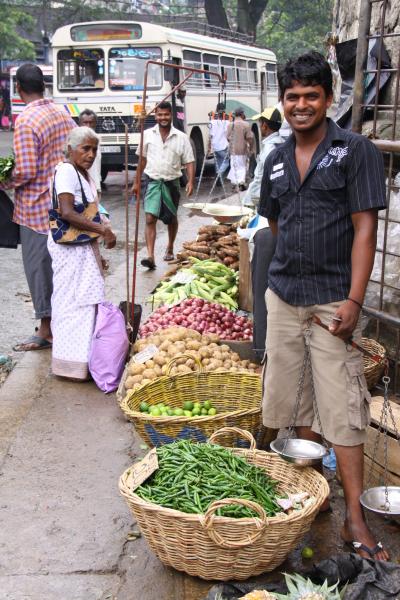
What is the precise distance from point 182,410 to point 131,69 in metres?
12.7

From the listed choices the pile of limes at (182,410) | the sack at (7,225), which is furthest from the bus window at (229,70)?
the pile of limes at (182,410)

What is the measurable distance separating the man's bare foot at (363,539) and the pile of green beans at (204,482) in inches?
12.5

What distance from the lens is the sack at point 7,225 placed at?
5898 mm

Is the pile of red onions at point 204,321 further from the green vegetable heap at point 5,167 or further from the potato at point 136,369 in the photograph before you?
the green vegetable heap at point 5,167

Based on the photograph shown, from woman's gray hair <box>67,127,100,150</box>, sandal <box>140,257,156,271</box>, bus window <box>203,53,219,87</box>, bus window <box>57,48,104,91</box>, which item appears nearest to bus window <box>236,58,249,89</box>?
bus window <box>203,53,219,87</box>

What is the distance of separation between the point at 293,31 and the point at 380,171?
47.6 m

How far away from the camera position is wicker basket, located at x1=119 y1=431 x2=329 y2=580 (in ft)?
9.33

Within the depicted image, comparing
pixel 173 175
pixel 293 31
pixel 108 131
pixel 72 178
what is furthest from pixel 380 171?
pixel 293 31

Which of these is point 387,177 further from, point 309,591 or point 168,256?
point 168,256

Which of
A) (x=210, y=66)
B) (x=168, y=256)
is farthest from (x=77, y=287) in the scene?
(x=210, y=66)

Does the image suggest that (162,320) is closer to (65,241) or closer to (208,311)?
(208,311)

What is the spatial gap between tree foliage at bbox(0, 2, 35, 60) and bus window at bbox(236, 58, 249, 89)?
14.0 m

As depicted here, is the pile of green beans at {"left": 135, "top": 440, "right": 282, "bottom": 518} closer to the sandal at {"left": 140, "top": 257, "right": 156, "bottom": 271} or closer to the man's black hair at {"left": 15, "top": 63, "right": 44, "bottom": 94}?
A: the man's black hair at {"left": 15, "top": 63, "right": 44, "bottom": 94}

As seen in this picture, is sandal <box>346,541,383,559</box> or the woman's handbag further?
the woman's handbag
